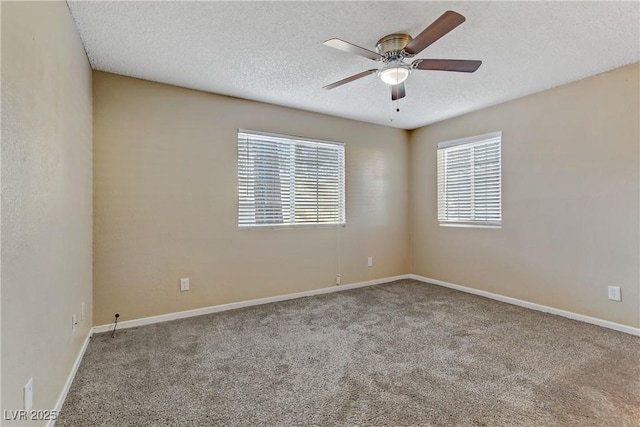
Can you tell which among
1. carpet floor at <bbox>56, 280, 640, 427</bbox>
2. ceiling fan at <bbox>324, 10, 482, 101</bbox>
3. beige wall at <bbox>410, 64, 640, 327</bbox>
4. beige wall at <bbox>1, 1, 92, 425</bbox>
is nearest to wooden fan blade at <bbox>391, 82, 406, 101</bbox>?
ceiling fan at <bbox>324, 10, 482, 101</bbox>

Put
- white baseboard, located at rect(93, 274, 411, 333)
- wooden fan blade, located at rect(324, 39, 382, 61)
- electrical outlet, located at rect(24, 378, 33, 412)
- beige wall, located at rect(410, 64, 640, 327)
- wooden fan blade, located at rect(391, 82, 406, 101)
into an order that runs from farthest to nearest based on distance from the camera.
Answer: white baseboard, located at rect(93, 274, 411, 333) → beige wall, located at rect(410, 64, 640, 327) → wooden fan blade, located at rect(391, 82, 406, 101) → wooden fan blade, located at rect(324, 39, 382, 61) → electrical outlet, located at rect(24, 378, 33, 412)

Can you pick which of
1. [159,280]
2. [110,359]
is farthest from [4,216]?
[159,280]

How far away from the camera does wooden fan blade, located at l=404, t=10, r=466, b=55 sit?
5.15 feet

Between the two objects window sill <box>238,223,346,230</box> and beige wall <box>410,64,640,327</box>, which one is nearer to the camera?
beige wall <box>410,64,640,327</box>

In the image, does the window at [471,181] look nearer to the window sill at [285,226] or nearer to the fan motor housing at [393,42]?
the window sill at [285,226]

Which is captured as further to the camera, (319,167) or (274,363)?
(319,167)

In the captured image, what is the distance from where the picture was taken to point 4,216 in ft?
3.56

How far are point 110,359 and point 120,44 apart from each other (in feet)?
7.60

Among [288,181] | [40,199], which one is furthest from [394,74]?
[40,199]

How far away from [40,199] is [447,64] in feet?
8.01

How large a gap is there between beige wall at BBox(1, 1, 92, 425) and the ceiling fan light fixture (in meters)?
1.97

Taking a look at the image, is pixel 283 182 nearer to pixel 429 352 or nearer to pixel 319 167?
pixel 319 167

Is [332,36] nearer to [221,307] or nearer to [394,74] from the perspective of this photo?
[394,74]

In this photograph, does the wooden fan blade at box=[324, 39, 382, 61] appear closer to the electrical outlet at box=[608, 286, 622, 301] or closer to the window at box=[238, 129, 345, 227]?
the window at box=[238, 129, 345, 227]
